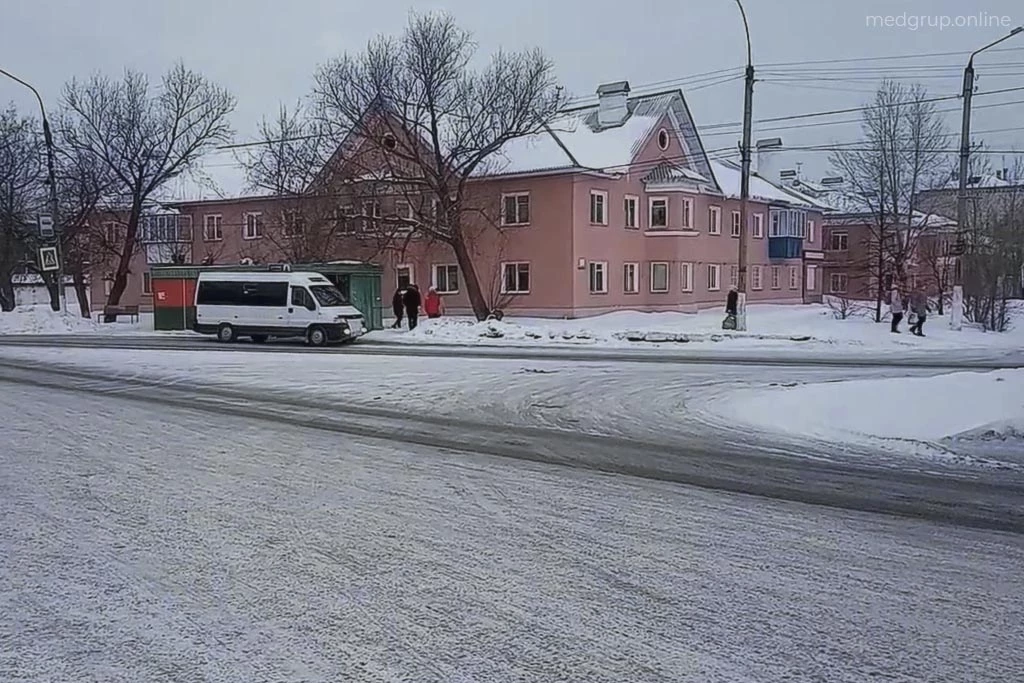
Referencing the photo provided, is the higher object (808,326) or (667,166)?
(667,166)

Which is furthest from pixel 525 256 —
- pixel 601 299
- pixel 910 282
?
pixel 910 282

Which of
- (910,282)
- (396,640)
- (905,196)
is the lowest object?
(396,640)

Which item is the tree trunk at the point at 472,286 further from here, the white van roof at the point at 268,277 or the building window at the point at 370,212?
the white van roof at the point at 268,277

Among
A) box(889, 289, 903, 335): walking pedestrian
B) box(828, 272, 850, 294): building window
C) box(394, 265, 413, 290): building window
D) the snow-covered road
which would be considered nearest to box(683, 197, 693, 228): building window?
box(394, 265, 413, 290): building window

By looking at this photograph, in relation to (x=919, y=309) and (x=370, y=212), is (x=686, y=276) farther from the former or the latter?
(x=919, y=309)

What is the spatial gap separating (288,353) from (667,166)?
24967 millimetres

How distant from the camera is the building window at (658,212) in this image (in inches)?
1746

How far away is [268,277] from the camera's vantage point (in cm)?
2989

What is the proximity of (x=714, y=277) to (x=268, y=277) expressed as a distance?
2556 centimetres

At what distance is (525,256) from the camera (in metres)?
41.3

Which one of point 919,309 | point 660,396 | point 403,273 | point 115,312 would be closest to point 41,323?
point 115,312

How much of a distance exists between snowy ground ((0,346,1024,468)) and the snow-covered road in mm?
3222

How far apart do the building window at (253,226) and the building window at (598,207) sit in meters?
Result: 17.1

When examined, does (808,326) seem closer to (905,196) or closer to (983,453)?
(905,196)
